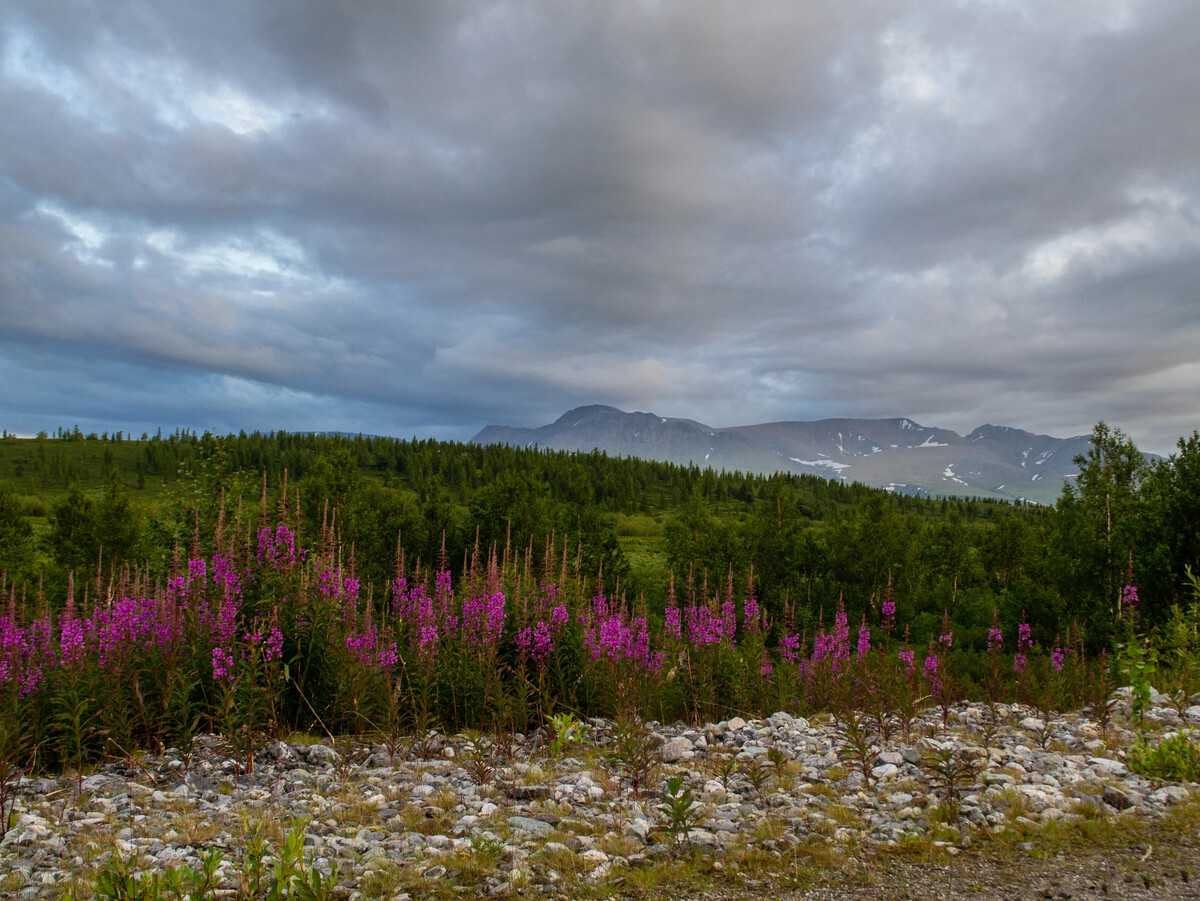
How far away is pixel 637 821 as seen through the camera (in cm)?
734

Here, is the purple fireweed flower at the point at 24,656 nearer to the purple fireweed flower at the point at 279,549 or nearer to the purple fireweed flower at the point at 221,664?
the purple fireweed flower at the point at 221,664

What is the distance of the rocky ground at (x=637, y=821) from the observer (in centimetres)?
592

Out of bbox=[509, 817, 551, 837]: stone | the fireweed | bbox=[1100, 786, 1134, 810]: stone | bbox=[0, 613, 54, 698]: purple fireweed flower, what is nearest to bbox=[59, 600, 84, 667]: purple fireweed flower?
the fireweed

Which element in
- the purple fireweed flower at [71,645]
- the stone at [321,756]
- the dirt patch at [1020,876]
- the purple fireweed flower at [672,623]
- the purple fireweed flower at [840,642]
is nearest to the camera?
the dirt patch at [1020,876]

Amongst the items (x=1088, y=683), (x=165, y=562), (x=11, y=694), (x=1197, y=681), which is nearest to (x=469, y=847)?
(x=11, y=694)

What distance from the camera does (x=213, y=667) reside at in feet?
30.8

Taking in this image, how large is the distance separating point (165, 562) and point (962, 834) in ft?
83.6

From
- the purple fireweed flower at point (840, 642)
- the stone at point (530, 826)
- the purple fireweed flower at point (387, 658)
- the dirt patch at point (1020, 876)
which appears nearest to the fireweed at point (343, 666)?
the purple fireweed flower at point (387, 658)

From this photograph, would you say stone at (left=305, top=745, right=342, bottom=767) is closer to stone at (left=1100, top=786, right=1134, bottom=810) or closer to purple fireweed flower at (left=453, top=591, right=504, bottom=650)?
purple fireweed flower at (left=453, top=591, right=504, bottom=650)

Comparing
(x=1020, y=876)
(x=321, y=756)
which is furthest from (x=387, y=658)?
(x=1020, y=876)

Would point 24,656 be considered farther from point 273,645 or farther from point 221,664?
point 273,645

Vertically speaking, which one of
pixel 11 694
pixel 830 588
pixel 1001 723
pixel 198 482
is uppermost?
pixel 198 482

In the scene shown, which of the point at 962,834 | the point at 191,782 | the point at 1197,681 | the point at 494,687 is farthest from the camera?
the point at 1197,681

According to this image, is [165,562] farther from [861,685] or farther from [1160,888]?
[1160,888]
